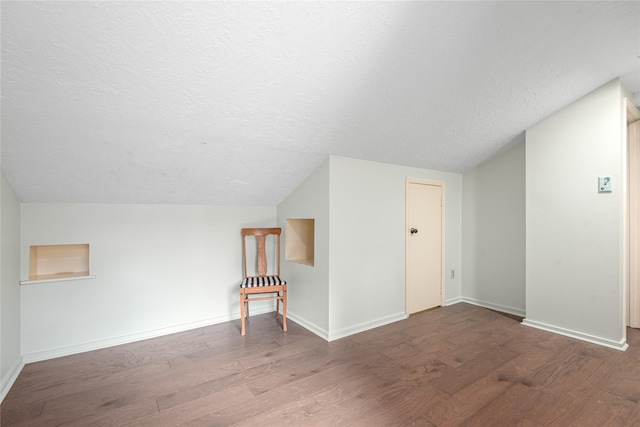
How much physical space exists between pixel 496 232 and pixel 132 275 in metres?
4.29

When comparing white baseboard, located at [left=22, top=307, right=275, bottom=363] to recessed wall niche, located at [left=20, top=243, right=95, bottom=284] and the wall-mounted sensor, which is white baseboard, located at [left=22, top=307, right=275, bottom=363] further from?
the wall-mounted sensor

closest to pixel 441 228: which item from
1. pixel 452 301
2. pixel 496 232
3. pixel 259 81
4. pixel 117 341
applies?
pixel 496 232

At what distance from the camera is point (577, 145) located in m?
2.81

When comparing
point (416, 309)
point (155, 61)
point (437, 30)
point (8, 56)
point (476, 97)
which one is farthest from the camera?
point (416, 309)

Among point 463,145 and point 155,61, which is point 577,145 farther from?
point 155,61

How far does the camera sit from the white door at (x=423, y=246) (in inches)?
137

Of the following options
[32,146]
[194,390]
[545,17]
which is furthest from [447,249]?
[32,146]

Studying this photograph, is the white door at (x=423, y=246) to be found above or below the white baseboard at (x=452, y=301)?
above

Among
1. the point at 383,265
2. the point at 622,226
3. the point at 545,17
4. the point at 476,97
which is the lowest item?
the point at 383,265

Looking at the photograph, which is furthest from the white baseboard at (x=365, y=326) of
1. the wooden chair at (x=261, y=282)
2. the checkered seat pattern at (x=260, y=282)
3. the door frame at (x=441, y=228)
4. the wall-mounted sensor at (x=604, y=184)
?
the wall-mounted sensor at (x=604, y=184)

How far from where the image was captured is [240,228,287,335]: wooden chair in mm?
2963

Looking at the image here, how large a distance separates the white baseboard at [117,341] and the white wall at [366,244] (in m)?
1.39

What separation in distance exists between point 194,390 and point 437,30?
2.79m

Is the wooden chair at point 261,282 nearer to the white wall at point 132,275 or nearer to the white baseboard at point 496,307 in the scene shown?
the white wall at point 132,275
